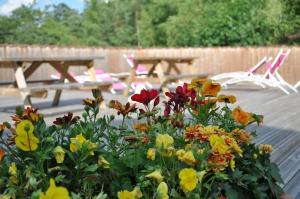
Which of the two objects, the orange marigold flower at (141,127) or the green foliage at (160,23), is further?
the green foliage at (160,23)

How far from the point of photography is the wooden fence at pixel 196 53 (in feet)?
42.1

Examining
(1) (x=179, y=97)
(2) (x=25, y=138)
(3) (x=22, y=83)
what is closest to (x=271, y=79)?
(3) (x=22, y=83)

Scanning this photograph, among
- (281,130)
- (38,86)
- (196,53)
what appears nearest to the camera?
(281,130)

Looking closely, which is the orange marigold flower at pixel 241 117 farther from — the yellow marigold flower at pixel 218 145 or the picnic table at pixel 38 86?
the picnic table at pixel 38 86

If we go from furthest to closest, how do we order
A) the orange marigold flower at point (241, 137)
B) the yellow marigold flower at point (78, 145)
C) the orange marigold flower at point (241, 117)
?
the orange marigold flower at point (241, 117) → the orange marigold flower at point (241, 137) → the yellow marigold flower at point (78, 145)

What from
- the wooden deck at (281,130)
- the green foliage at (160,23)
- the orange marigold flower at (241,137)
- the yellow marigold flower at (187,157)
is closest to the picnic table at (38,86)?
the wooden deck at (281,130)

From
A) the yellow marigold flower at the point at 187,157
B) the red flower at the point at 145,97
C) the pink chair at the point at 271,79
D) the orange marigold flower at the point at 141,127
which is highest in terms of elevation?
the red flower at the point at 145,97

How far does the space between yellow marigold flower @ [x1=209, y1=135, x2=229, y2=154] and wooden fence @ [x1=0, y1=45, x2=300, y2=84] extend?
11.4m

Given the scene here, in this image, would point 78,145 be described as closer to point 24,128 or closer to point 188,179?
point 24,128

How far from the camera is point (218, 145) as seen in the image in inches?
53.3

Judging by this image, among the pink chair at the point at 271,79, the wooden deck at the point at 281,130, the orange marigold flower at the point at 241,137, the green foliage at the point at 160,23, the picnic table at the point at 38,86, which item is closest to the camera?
the orange marigold flower at the point at 241,137

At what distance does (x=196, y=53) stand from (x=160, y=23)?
62.5 feet

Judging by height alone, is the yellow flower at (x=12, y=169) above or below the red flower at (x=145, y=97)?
below

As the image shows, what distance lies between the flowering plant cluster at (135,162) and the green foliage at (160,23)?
57.2 feet
